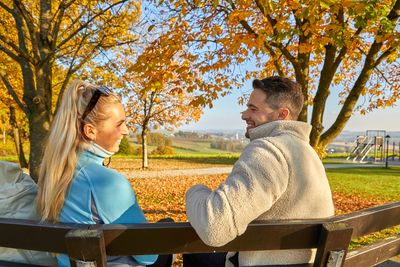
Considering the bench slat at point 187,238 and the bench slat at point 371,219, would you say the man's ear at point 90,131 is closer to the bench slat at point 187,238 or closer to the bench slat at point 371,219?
the bench slat at point 187,238

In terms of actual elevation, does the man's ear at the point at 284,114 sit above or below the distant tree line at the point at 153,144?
above

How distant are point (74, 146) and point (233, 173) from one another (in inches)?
34.3

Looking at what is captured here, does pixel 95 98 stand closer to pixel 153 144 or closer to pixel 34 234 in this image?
pixel 34 234

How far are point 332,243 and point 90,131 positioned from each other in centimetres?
132

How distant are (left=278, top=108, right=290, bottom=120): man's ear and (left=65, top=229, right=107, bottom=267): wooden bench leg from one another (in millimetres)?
1160

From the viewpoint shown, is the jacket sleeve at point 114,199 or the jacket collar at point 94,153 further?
the jacket collar at point 94,153

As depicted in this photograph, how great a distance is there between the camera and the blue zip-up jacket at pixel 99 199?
183 centimetres

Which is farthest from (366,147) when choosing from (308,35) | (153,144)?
(308,35)

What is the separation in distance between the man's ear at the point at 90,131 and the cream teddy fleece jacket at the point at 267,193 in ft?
2.19

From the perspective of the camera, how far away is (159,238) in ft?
5.09

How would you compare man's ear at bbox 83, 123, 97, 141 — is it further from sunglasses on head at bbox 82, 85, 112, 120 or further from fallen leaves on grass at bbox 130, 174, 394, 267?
fallen leaves on grass at bbox 130, 174, 394, 267

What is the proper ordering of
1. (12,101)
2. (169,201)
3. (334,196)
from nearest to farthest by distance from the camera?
(169,201) < (334,196) < (12,101)

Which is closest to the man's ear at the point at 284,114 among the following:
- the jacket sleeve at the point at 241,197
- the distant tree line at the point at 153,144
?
the jacket sleeve at the point at 241,197

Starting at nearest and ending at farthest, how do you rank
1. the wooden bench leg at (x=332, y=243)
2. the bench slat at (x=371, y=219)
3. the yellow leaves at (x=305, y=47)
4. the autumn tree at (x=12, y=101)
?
the wooden bench leg at (x=332, y=243) → the bench slat at (x=371, y=219) → the yellow leaves at (x=305, y=47) → the autumn tree at (x=12, y=101)
